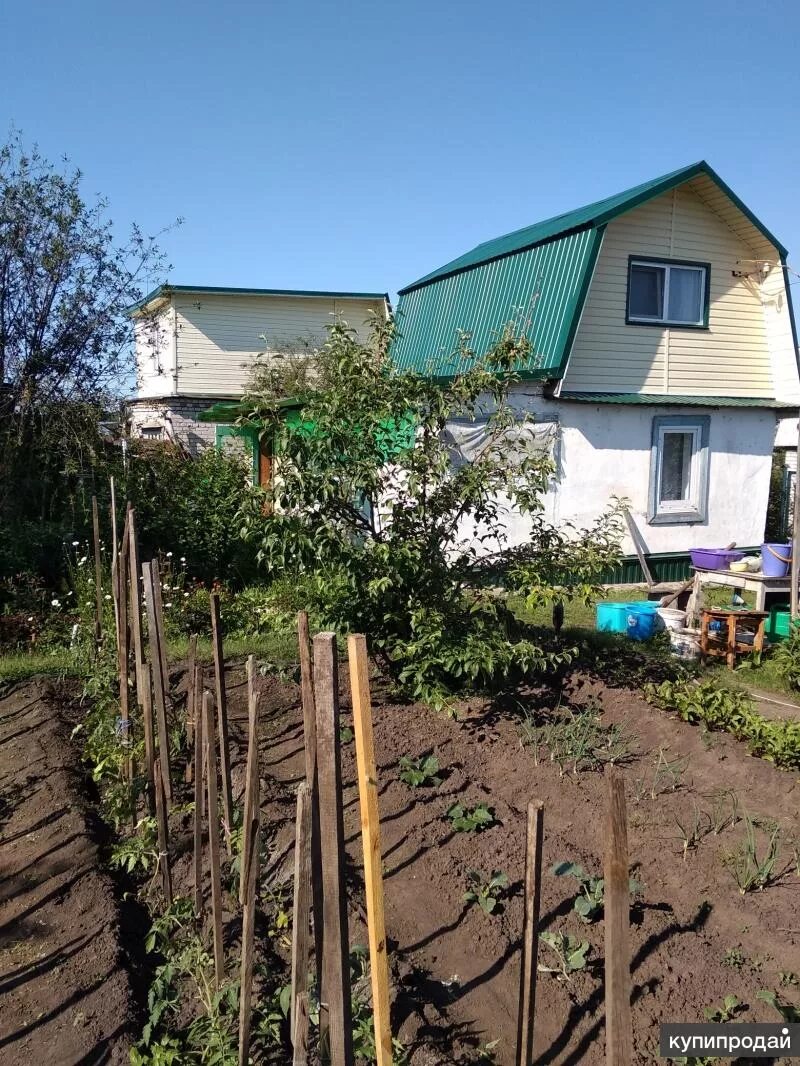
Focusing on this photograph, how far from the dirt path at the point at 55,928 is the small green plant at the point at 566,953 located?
153 centimetres

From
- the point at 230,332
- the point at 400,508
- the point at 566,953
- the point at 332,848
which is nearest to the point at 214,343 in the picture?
the point at 230,332

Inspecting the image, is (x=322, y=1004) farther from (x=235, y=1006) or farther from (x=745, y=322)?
(x=745, y=322)

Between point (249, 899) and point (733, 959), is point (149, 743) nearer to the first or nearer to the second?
point (249, 899)

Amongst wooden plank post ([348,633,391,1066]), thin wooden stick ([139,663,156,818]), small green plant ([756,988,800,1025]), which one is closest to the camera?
wooden plank post ([348,633,391,1066])

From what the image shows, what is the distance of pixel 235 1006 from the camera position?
2.82 m

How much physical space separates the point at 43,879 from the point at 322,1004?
225cm

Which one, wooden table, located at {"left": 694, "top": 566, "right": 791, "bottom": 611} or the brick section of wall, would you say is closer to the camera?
wooden table, located at {"left": 694, "top": 566, "right": 791, "bottom": 611}

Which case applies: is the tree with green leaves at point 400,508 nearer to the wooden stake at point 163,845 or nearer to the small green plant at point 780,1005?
the wooden stake at point 163,845

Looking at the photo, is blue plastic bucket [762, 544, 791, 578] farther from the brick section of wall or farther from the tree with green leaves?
the brick section of wall

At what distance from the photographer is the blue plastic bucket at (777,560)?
26.7 feet

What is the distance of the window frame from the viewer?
466 inches

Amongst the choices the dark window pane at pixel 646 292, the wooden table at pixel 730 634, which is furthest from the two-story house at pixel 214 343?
the wooden table at pixel 730 634

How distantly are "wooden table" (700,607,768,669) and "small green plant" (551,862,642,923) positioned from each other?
443 centimetres

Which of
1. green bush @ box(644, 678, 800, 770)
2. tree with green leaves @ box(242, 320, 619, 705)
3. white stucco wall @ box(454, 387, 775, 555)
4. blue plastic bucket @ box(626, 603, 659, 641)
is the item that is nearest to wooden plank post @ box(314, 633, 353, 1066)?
tree with green leaves @ box(242, 320, 619, 705)
